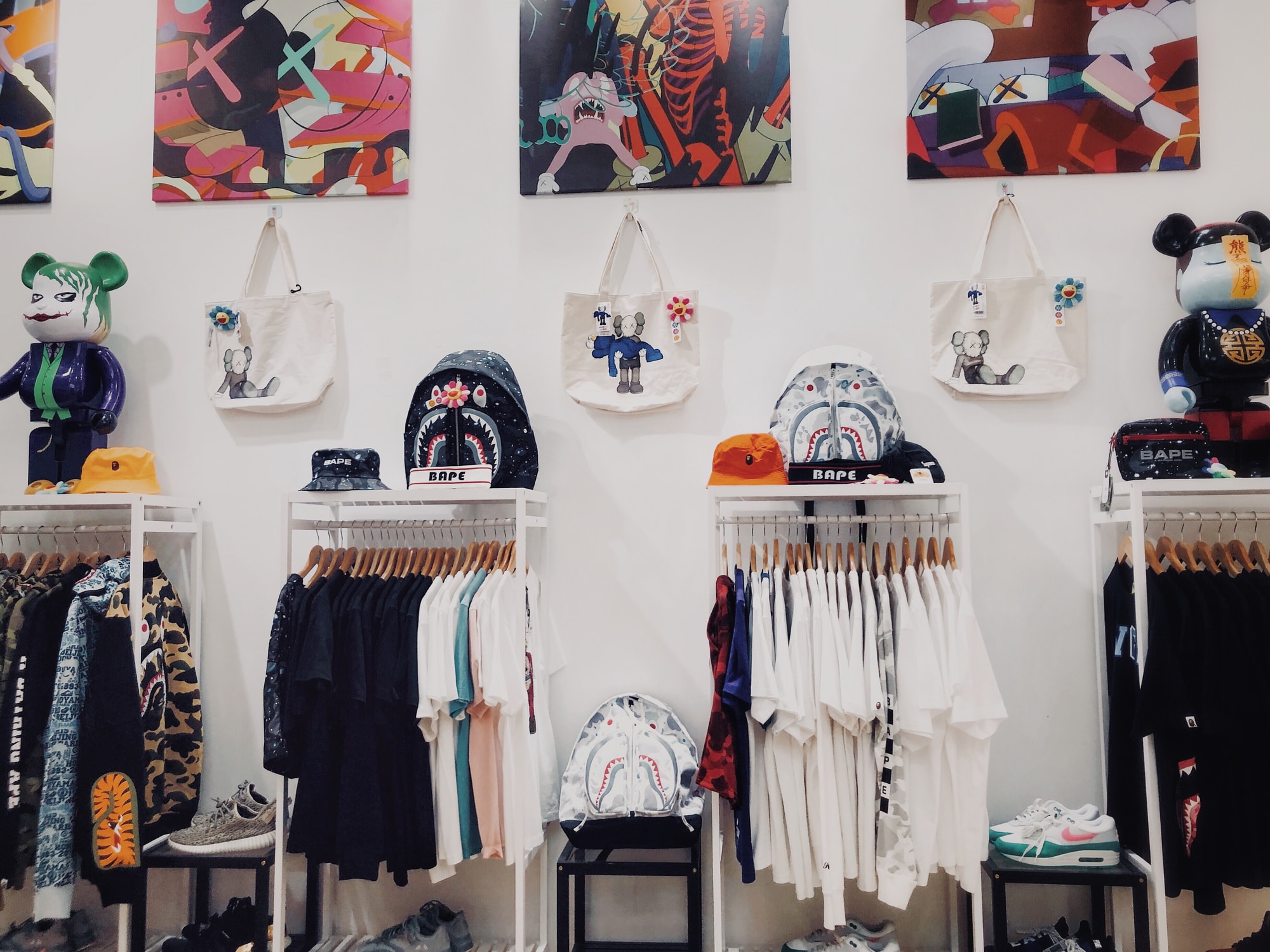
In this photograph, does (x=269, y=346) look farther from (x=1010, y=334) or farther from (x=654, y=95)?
(x=1010, y=334)

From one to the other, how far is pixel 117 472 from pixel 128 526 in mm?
288

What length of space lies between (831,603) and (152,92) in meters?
2.80

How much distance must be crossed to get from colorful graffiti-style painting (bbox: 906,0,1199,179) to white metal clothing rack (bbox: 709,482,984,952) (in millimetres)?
1056

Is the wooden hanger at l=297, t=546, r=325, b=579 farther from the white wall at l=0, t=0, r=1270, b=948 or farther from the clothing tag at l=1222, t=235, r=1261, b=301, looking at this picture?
the clothing tag at l=1222, t=235, r=1261, b=301

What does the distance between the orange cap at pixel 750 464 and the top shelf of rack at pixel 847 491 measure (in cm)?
3

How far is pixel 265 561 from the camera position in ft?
8.93

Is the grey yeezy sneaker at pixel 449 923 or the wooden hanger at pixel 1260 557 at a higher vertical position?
the wooden hanger at pixel 1260 557

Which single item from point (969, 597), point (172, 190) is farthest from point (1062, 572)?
point (172, 190)

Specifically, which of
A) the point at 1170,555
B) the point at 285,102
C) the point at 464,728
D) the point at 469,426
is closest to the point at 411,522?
the point at 469,426

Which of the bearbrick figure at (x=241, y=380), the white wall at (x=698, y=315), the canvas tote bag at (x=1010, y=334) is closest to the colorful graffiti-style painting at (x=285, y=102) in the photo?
the white wall at (x=698, y=315)

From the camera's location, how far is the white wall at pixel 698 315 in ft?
8.29

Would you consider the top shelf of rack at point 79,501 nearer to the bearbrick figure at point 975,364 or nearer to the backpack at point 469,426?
the backpack at point 469,426

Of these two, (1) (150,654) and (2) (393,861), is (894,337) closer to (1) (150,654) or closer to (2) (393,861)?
(2) (393,861)

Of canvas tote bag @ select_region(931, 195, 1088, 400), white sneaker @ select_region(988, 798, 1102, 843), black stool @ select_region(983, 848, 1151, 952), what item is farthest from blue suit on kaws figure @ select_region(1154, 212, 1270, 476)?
black stool @ select_region(983, 848, 1151, 952)
